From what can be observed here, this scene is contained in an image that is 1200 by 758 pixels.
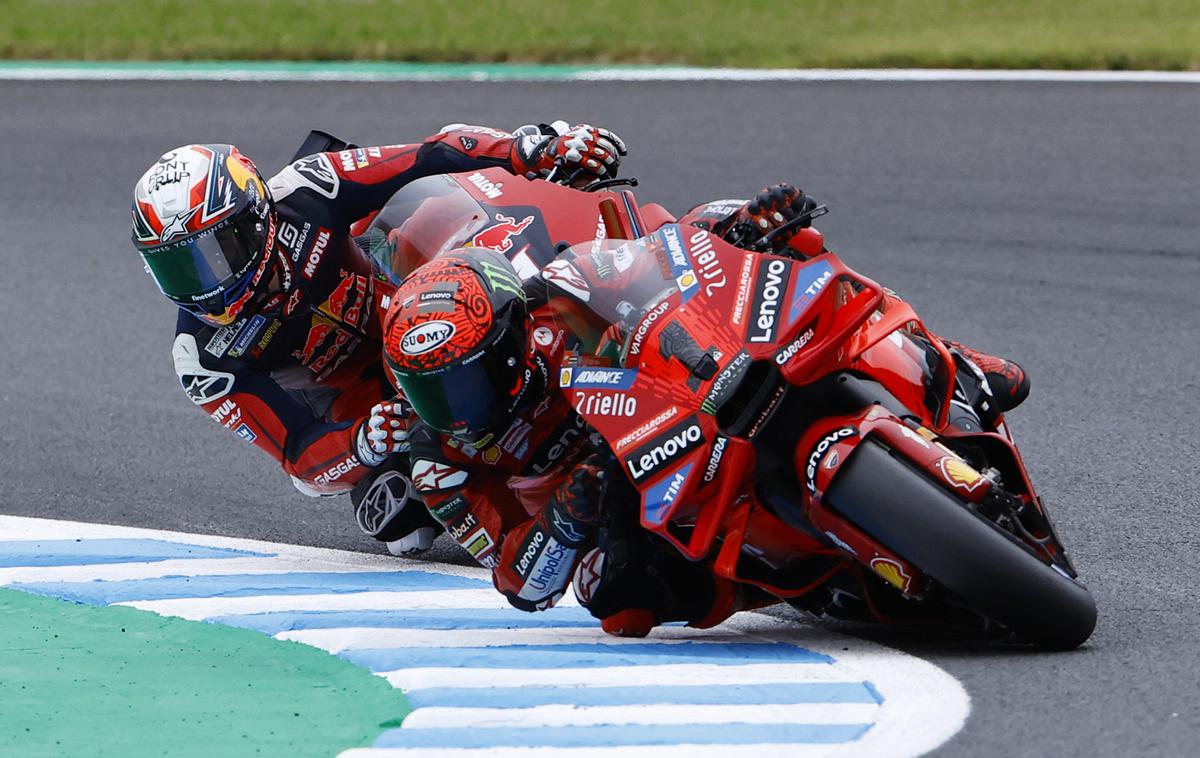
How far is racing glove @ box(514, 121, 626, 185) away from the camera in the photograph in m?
6.17

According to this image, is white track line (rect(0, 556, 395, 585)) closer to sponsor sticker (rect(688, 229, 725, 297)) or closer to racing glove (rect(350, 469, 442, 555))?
racing glove (rect(350, 469, 442, 555))

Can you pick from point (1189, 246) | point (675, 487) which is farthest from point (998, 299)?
point (675, 487)

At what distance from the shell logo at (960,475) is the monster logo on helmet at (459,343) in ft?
4.14

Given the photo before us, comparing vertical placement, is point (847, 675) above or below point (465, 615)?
above

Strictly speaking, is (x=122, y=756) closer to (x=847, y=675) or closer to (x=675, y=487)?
(x=675, y=487)

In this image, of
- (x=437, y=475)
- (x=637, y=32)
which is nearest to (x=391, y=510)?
(x=437, y=475)

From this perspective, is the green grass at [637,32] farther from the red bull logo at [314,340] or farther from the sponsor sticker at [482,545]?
the sponsor sticker at [482,545]

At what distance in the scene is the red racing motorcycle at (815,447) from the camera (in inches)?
167

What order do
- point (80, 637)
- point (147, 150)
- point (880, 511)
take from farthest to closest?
point (147, 150) → point (80, 637) → point (880, 511)

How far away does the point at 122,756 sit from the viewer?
4145mm

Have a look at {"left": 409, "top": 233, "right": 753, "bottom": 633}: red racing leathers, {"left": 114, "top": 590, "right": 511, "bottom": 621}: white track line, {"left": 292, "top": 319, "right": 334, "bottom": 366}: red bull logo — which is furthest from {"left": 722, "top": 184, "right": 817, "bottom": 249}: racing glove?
{"left": 292, "top": 319, "right": 334, "bottom": 366}: red bull logo

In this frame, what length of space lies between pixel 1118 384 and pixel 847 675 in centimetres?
389

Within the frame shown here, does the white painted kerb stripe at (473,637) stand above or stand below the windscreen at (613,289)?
below

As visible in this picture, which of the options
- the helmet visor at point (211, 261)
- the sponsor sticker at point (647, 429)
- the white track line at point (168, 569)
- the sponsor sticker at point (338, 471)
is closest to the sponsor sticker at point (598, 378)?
the sponsor sticker at point (647, 429)
